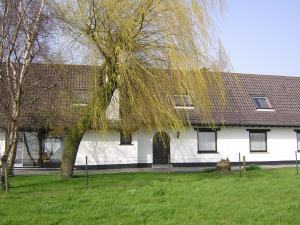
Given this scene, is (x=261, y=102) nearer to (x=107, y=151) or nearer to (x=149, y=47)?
(x=107, y=151)

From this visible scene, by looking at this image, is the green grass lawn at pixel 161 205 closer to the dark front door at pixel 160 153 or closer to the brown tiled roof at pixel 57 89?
the brown tiled roof at pixel 57 89

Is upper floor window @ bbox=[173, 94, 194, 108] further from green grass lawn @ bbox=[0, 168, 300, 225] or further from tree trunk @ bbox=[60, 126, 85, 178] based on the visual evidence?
tree trunk @ bbox=[60, 126, 85, 178]

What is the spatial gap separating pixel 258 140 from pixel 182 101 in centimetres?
1482

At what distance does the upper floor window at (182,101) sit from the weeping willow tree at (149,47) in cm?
13

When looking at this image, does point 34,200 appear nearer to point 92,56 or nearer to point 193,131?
point 92,56

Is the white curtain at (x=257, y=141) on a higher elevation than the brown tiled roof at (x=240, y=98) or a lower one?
lower

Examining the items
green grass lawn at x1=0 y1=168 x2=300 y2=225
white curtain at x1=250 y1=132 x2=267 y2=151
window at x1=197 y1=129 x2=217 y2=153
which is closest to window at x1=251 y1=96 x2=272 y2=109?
white curtain at x1=250 y1=132 x2=267 y2=151

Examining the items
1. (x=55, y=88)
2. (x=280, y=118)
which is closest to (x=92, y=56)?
(x=55, y=88)

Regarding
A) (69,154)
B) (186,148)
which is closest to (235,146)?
(186,148)

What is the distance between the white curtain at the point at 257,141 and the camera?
2808 cm

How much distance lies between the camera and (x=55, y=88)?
18.6m

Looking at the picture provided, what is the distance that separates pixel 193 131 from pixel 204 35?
13.1 m

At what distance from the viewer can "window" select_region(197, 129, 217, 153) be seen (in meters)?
27.1

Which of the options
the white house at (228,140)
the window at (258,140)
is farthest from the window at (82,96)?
the window at (258,140)
